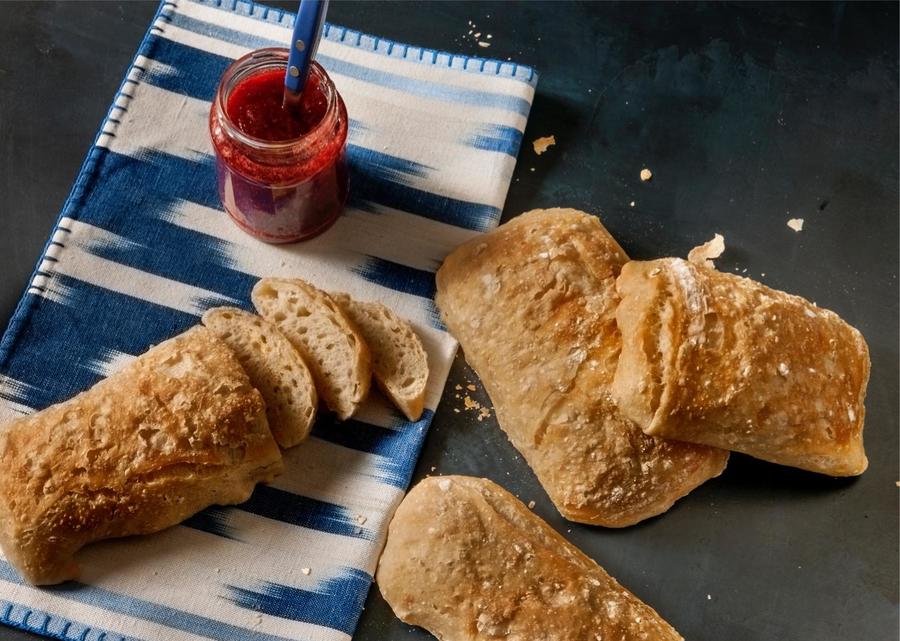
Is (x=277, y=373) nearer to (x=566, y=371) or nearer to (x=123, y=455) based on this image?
(x=123, y=455)

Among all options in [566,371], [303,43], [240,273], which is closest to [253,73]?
[303,43]

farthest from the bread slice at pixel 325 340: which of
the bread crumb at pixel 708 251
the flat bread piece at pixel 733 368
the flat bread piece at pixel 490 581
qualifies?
the bread crumb at pixel 708 251

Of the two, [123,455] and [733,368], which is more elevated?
[733,368]

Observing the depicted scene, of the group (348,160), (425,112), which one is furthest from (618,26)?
(348,160)

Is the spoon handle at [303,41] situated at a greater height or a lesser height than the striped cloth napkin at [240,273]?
greater

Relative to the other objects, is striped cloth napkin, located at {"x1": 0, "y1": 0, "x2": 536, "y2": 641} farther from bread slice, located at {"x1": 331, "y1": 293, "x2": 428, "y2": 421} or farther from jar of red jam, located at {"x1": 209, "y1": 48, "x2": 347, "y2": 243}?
jar of red jam, located at {"x1": 209, "y1": 48, "x2": 347, "y2": 243}

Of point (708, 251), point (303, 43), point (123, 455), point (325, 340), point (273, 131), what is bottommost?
point (123, 455)

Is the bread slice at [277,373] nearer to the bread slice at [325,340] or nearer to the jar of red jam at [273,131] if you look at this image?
the bread slice at [325,340]
